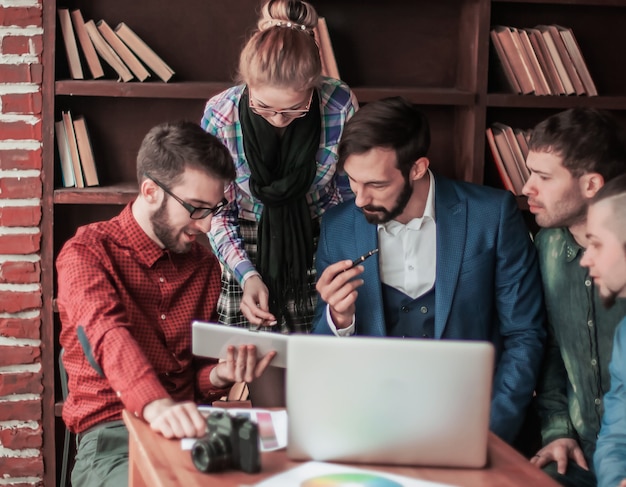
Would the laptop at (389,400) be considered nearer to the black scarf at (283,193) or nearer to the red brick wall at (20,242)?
the black scarf at (283,193)

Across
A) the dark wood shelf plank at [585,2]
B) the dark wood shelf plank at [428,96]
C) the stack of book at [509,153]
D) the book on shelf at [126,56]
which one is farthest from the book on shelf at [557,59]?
the book on shelf at [126,56]

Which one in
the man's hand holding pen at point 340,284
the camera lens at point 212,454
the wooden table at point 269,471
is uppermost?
the man's hand holding pen at point 340,284

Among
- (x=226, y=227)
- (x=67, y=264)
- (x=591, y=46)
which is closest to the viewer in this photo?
(x=67, y=264)

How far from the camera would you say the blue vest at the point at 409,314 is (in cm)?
230

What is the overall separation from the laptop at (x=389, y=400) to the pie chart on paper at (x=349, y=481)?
0.06 meters

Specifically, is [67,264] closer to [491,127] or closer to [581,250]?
[581,250]

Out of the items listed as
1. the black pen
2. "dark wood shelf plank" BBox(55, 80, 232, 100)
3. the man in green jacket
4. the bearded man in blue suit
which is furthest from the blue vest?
"dark wood shelf plank" BBox(55, 80, 232, 100)

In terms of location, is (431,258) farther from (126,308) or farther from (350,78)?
(350,78)

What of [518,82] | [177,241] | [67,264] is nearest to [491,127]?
[518,82]

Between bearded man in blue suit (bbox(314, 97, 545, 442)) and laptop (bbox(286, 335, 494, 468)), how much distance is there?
689 millimetres

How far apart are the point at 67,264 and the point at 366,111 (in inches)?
33.0

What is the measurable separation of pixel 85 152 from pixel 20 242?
0.37 m

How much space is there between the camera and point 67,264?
78.9 inches

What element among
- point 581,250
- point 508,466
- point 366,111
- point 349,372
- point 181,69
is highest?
point 181,69
